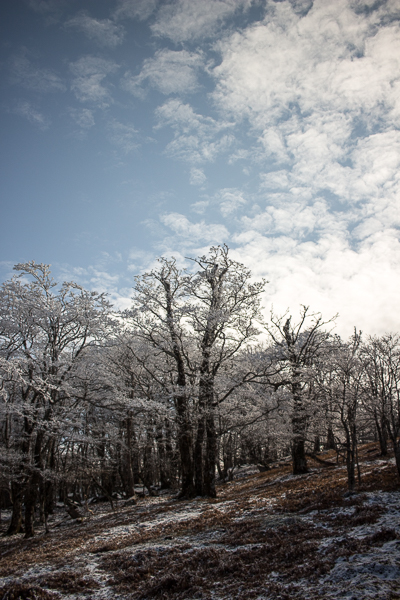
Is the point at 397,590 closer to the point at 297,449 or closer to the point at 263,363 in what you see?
the point at 263,363

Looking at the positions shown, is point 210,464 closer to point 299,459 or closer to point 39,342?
point 299,459

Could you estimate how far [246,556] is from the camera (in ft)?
21.2

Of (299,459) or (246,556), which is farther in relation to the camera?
(299,459)

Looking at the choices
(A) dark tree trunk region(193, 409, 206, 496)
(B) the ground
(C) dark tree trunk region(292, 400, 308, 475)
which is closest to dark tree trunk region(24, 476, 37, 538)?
(B) the ground

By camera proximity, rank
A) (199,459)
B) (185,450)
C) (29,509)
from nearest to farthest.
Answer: (29,509), (199,459), (185,450)

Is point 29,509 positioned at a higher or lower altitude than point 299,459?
lower

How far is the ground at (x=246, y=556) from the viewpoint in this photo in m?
4.86

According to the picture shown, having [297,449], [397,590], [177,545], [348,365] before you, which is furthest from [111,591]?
[297,449]

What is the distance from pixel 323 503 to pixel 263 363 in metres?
7.68

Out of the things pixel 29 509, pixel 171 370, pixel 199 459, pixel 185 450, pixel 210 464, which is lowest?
pixel 29 509

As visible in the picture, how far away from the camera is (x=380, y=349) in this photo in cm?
1758

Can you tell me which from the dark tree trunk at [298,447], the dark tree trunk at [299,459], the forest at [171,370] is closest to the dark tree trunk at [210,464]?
the forest at [171,370]

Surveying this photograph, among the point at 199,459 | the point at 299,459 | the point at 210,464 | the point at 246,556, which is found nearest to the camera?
the point at 246,556

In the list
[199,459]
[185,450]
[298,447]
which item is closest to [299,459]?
[298,447]
